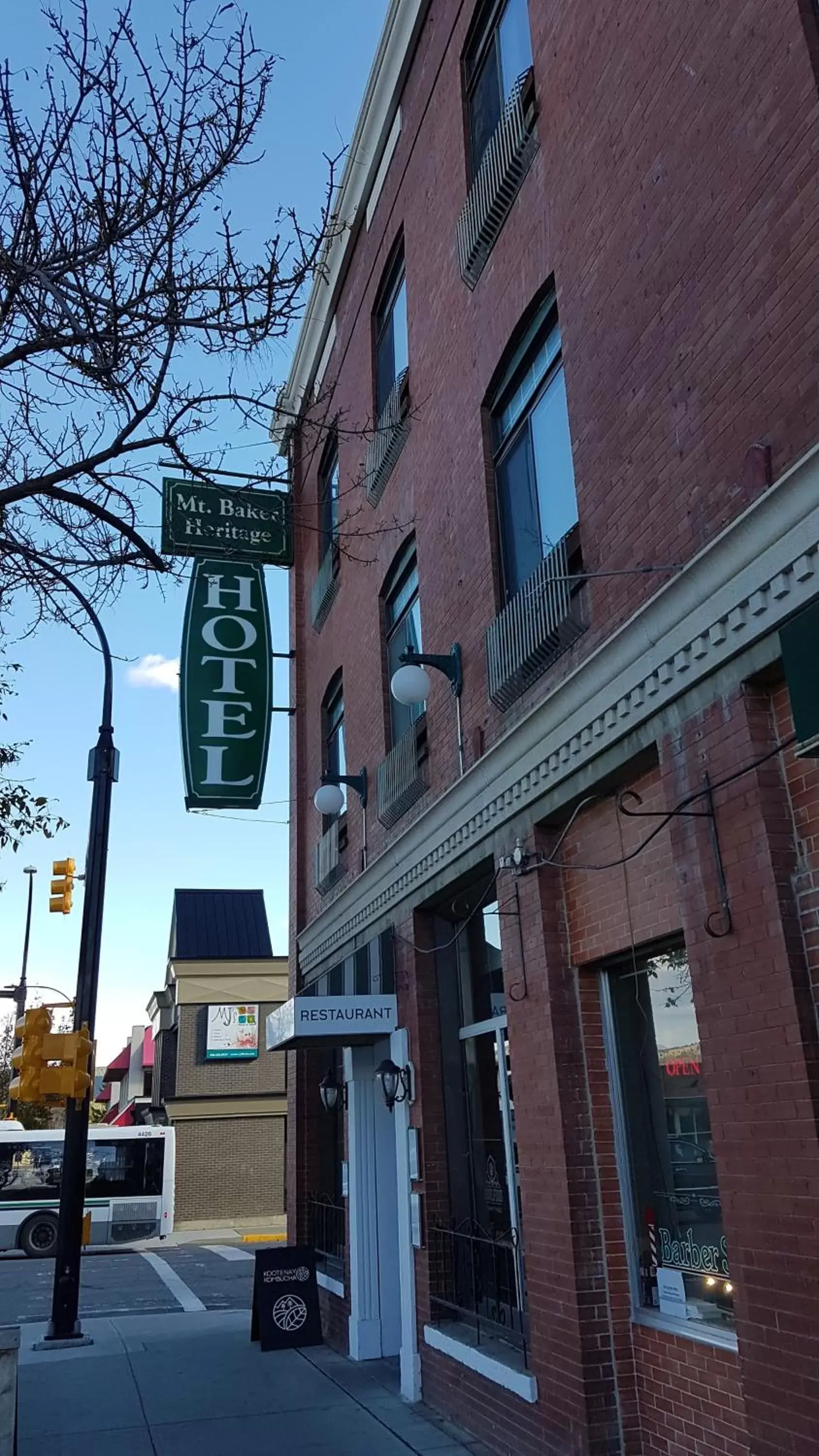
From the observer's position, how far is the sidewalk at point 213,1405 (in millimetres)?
7945

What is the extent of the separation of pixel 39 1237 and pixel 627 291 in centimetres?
2738

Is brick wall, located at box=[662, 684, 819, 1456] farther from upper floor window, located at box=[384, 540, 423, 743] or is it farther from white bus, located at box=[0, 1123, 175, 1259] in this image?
white bus, located at box=[0, 1123, 175, 1259]

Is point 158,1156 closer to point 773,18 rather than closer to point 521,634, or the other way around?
point 521,634

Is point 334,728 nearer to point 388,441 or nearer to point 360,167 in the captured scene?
point 388,441

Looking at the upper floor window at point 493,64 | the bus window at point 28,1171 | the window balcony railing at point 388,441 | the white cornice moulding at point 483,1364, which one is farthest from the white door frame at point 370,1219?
the bus window at point 28,1171

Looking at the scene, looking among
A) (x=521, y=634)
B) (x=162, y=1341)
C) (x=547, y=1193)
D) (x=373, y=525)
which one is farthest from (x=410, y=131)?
(x=162, y=1341)

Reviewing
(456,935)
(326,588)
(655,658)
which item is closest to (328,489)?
(326,588)

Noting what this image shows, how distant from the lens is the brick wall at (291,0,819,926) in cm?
514

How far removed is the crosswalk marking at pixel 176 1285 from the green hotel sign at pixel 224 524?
32.9 feet

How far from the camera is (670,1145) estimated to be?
20.4ft

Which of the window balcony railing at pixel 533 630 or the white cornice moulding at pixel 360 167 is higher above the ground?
the white cornice moulding at pixel 360 167

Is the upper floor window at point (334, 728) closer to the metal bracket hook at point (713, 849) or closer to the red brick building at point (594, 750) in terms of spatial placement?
the red brick building at point (594, 750)

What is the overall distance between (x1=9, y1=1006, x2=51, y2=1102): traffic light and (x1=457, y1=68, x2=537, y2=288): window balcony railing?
24.9 ft

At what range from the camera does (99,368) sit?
24.7 ft
